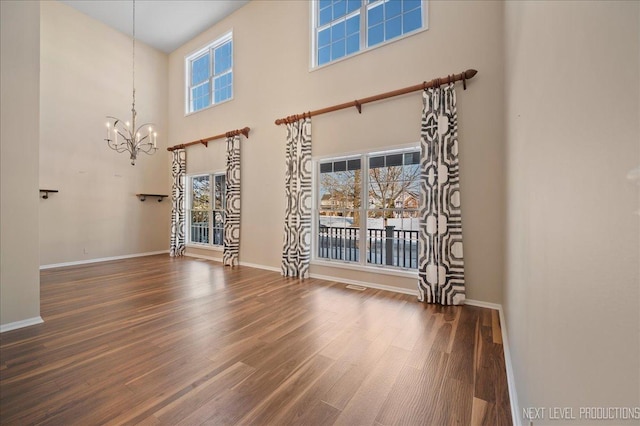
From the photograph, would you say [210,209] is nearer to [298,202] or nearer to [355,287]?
[298,202]

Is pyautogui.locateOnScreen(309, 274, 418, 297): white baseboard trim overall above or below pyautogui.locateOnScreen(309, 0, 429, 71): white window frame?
below

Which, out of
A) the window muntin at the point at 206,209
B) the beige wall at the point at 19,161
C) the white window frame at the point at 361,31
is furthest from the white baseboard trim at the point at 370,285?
the white window frame at the point at 361,31

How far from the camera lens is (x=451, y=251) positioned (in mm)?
3184

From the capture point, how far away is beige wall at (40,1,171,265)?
511 cm

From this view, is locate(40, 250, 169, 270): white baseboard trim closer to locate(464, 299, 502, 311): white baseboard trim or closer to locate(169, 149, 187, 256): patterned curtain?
locate(169, 149, 187, 256): patterned curtain

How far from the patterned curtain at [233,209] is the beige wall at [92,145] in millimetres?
2798

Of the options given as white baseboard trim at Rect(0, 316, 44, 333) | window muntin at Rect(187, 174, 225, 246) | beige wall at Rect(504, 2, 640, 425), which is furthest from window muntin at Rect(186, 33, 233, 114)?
beige wall at Rect(504, 2, 640, 425)

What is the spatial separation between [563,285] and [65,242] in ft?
24.7

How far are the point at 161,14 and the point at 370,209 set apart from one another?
6.22m

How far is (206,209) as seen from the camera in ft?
21.1

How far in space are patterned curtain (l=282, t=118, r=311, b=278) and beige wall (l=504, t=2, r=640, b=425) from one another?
353cm

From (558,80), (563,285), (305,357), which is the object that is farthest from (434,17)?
(305,357)

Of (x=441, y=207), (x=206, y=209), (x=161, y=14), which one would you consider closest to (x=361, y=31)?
(x=441, y=207)

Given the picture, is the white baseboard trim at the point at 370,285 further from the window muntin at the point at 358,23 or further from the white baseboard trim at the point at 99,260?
the white baseboard trim at the point at 99,260
